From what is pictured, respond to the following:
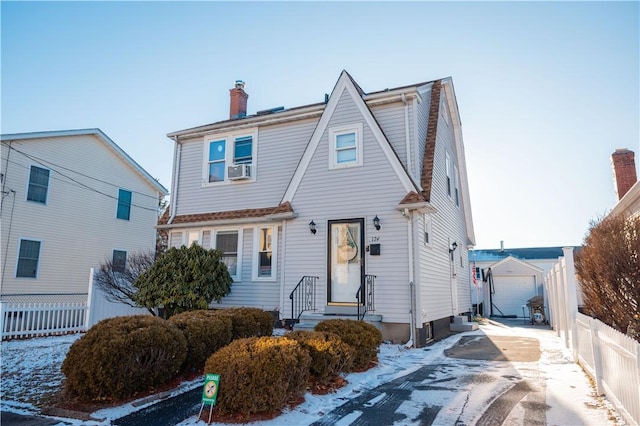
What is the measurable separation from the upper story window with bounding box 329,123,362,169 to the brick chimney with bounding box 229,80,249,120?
211 inches

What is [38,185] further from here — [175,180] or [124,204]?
[175,180]

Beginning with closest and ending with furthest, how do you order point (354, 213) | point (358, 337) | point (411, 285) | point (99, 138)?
point (358, 337), point (411, 285), point (354, 213), point (99, 138)

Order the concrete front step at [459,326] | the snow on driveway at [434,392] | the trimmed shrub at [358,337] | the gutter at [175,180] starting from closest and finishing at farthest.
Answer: the snow on driveway at [434,392], the trimmed shrub at [358,337], the concrete front step at [459,326], the gutter at [175,180]

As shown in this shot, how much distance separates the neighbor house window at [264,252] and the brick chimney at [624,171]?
1270cm

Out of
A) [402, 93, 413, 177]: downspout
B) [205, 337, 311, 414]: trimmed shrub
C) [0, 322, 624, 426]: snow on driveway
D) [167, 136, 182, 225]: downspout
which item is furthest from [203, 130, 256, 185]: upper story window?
[205, 337, 311, 414]: trimmed shrub

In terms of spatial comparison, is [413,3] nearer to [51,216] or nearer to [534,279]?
[51,216]

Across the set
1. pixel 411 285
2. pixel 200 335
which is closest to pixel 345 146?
pixel 411 285

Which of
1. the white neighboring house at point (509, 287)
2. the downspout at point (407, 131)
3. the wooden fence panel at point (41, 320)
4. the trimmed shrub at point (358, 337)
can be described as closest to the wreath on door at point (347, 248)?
the downspout at point (407, 131)

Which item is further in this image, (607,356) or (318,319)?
(318,319)

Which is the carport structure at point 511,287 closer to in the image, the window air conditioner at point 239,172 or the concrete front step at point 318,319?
the concrete front step at point 318,319

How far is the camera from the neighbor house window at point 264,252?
39.0ft

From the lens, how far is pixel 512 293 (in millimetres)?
23766

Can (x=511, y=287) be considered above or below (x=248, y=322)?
above

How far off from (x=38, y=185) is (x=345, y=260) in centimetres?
1393
